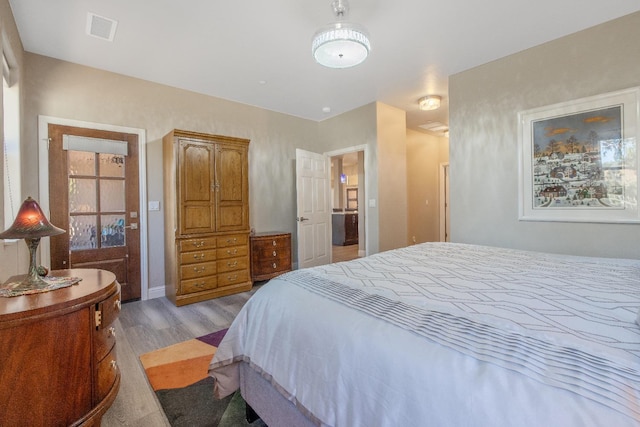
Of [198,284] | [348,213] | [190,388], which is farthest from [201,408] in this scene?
[348,213]

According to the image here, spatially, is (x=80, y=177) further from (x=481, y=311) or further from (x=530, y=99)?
(x=530, y=99)

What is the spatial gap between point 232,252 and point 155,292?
107 cm

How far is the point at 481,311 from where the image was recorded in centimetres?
101

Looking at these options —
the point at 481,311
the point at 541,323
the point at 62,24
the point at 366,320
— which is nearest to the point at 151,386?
the point at 366,320

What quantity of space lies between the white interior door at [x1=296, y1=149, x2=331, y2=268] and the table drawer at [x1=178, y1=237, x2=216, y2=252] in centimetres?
151

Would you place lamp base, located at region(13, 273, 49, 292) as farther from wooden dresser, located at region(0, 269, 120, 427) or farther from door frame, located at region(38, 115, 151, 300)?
door frame, located at region(38, 115, 151, 300)

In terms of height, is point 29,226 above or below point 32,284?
above

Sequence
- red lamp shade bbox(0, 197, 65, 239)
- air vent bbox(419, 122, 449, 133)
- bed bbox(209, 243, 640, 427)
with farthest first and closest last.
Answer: air vent bbox(419, 122, 449, 133), red lamp shade bbox(0, 197, 65, 239), bed bbox(209, 243, 640, 427)

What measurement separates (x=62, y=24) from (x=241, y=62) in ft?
5.07

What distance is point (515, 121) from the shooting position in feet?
9.98

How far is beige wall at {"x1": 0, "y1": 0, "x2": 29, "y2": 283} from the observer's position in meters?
1.81

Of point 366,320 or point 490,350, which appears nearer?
point 490,350

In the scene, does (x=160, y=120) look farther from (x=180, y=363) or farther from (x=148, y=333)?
(x=180, y=363)

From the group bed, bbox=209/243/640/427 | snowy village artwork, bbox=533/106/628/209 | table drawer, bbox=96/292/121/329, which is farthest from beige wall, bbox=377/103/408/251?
table drawer, bbox=96/292/121/329
